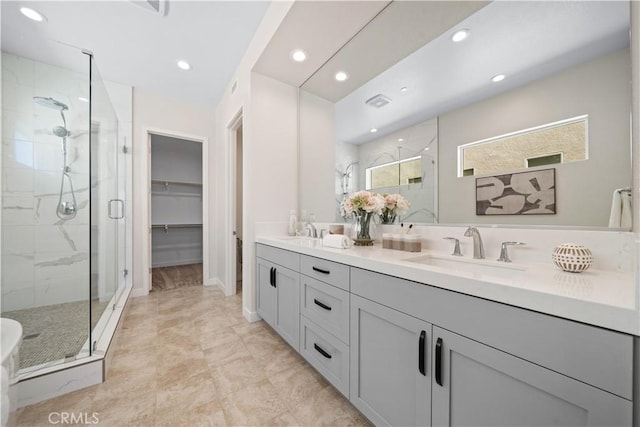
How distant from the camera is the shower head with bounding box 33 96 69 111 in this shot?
227 centimetres

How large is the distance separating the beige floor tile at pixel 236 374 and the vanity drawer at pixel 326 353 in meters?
0.35

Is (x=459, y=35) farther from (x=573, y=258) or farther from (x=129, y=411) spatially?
(x=129, y=411)

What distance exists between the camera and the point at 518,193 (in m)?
1.08

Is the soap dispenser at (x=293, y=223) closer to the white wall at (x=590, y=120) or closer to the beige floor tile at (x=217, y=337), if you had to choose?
the beige floor tile at (x=217, y=337)

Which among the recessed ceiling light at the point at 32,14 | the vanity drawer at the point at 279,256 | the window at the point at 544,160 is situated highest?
the recessed ceiling light at the point at 32,14

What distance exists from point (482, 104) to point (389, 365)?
1381mm

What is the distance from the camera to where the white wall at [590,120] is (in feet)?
2.83

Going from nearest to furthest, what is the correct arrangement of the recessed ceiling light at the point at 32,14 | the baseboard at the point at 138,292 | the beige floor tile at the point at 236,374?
the beige floor tile at the point at 236,374 < the recessed ceiling light at the point at 32,14 < the baseboard at the point at 138,292

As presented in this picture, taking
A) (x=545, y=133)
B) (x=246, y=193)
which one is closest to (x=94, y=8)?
(x=246, y=193)

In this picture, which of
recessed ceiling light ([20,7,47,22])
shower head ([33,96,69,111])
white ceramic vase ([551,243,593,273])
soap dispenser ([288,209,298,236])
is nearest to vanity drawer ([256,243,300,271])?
soap dispenser ([288,209,298,236])

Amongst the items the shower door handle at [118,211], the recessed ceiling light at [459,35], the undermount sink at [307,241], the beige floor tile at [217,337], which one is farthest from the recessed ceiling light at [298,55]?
the shower door handle at [118,211]

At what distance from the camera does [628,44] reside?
861 millimetres

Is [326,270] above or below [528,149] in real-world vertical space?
below

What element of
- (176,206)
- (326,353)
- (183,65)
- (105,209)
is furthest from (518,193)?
(176,206)
